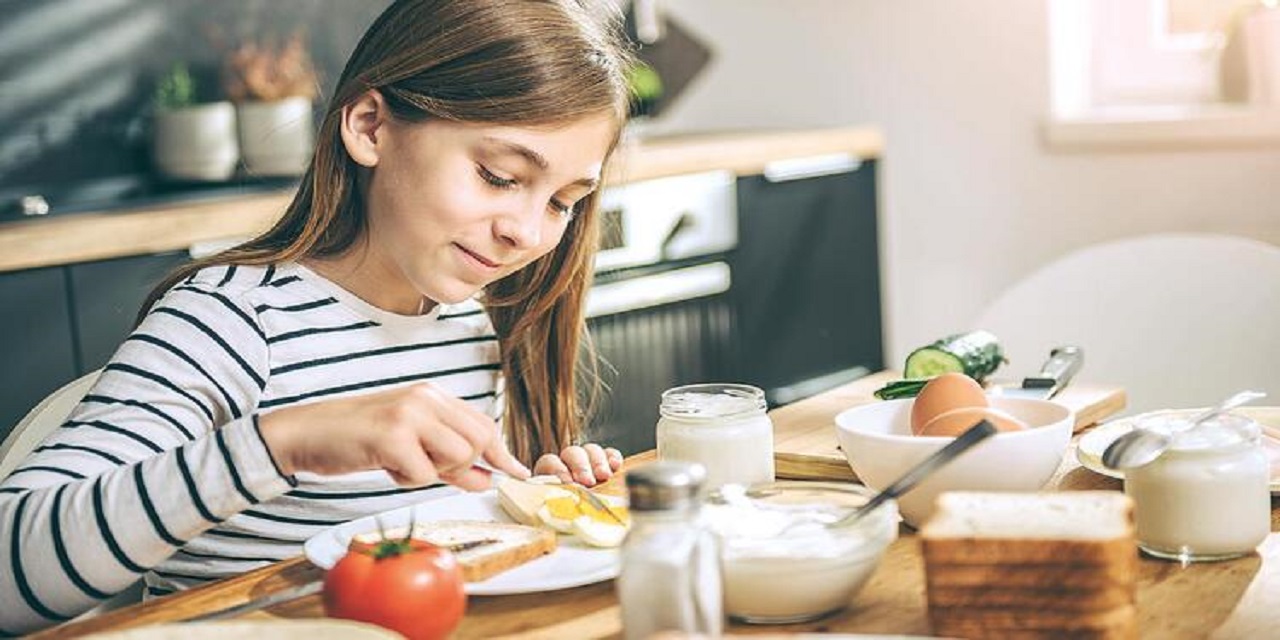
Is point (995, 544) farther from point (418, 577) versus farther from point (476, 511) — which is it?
point (476, 511)

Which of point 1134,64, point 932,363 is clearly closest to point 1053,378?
point 932,363

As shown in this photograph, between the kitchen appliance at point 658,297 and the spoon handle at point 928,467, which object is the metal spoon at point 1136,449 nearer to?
the spoon handle at point 928,467

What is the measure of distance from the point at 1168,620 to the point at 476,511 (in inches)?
21.2

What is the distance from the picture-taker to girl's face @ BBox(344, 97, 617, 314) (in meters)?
1.51

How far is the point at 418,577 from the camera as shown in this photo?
99 centimetres

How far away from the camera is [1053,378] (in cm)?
165

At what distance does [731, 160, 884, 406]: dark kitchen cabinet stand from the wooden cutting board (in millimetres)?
1631

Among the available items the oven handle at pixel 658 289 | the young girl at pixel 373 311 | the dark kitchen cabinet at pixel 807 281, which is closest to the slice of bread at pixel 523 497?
the young girl at pixel 373 311

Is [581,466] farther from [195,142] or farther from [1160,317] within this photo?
[195,142]

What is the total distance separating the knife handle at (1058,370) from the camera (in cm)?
165

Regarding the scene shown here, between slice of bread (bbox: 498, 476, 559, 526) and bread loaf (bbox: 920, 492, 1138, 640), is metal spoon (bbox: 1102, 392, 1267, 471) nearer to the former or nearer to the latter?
bread loaf (bbox: 920, 492, 1138, 640)

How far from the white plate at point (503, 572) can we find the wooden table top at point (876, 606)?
0.01m

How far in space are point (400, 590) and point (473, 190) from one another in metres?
0.60

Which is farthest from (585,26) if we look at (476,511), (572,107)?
(476,511)
